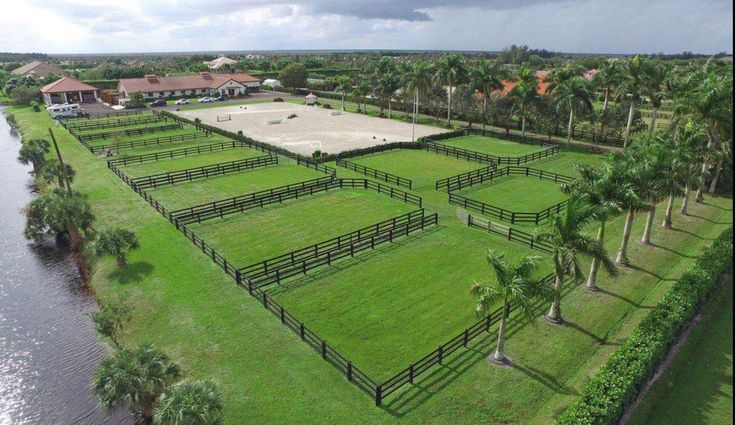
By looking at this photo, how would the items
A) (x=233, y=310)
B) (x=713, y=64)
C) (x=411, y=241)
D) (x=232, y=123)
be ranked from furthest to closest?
(x=232, y=123)
(x=713, y=64)
(x=411, y=241)
(x=233, y=310)

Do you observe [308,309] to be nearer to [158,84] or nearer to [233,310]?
[233,310]

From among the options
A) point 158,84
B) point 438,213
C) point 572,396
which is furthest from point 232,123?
point 572,396

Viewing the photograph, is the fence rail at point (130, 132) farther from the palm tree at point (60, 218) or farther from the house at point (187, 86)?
the house at point (187, 86)

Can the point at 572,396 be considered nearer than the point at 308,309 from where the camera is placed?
Yes

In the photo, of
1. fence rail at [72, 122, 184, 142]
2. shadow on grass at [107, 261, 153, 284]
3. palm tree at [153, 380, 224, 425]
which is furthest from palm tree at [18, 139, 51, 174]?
palm tree at [153, 380, 224, 425]

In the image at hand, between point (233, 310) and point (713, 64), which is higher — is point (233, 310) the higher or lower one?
the lower one

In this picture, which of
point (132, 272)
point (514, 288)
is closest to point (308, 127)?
point (132, 272)
